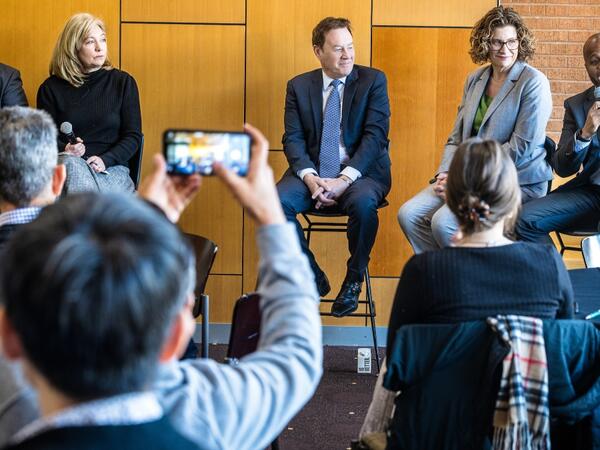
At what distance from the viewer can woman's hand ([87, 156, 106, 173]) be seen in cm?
463

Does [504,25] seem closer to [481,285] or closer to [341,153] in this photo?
[341,153]

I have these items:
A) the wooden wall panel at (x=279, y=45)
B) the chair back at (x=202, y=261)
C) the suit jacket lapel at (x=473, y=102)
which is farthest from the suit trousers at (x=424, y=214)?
the chair back at (x=202, y=261)

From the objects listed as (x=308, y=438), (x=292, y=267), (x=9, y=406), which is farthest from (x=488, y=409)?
(x=308, y=438)

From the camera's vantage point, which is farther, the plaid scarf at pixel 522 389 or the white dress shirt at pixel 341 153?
the white dress shirt at pixel 341 153

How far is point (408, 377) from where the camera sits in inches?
79.1

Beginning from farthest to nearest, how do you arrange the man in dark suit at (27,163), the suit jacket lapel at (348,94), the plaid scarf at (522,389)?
1. the suit jacket lapel at (348,94)
2. the man in dark suit at (27,163)
3. the plaid scarf at (522,389)

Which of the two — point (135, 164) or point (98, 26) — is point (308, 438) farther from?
point (98, 26)

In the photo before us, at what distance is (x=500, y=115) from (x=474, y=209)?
232 centimetres

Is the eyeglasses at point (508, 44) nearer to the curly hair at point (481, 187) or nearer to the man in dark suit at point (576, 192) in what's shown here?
the man in dark suit at point (576, 192)

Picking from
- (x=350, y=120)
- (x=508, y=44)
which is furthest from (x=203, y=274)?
(x=508, y=44)

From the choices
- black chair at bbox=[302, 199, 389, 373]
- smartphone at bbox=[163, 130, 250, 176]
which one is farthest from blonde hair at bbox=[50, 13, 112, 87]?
smartphone at bbox=[163, 130, 250, 176]

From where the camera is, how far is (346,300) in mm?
4629

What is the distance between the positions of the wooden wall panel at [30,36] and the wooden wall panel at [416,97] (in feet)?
5.46

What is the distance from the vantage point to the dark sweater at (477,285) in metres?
2.13
